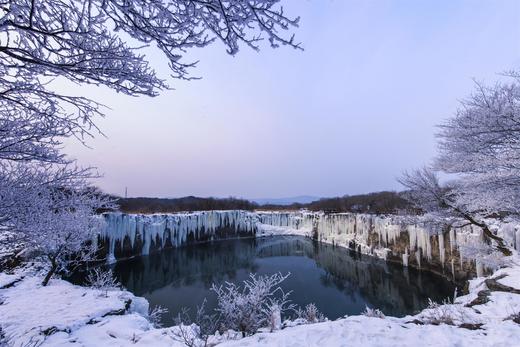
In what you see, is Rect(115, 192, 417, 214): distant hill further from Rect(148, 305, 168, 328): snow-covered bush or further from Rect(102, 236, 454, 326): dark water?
Rect(148, 305, 168, 328): snow-covered bush

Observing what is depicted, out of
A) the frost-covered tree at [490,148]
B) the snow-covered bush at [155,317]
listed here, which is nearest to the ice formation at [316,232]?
the frost-covered tree at [490,148]

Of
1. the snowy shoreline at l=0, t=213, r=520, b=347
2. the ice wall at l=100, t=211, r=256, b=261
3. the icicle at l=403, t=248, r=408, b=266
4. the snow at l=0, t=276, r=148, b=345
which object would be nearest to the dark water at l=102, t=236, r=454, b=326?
the icicle at l=403, t=248, r=408, b=266

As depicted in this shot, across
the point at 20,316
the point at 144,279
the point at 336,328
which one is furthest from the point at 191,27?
the point at 144,279

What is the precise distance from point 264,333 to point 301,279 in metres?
10.7

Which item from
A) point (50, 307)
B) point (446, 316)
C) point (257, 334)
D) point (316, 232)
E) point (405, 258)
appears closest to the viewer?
point (257, 334)

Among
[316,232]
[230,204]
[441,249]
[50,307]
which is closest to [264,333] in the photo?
[50,307]

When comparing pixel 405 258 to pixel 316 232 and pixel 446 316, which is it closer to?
pixel 446 316

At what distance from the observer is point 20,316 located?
4.84 m

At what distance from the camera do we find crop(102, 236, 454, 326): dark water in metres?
10.5

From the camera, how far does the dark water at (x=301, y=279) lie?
10.5 metres

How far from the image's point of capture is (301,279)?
13.8 metres

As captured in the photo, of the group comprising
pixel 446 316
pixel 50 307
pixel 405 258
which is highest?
pixel 446 316

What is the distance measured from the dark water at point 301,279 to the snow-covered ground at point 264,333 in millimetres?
3048

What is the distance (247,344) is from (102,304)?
360 centimetres
